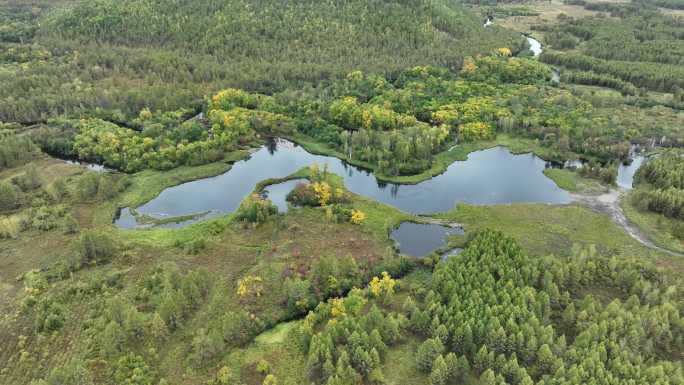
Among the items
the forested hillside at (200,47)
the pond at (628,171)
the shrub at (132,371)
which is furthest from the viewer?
the forested hillside at (200,47)

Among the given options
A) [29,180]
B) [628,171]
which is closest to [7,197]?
[29,180]

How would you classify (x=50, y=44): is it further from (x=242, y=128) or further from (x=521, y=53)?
(x=521, y=53)

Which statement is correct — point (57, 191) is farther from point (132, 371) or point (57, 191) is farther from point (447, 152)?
point (447, 152)

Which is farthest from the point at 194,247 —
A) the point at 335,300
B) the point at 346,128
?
the point at 346,128

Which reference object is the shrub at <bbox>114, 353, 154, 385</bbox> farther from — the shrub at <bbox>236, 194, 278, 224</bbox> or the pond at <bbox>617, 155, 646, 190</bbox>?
the pond at <bbox>617, 155, 646, 190</bbox>

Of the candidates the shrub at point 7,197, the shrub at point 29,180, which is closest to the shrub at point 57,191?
the shrub at point 7,197

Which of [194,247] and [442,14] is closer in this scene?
[194,247]

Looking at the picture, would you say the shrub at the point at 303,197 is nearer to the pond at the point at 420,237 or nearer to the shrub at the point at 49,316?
the pond at the point at 420,237
